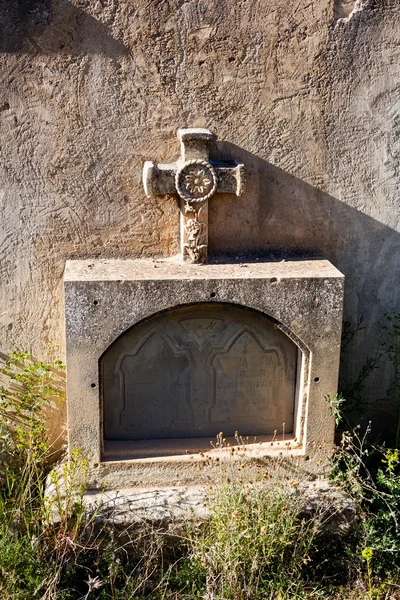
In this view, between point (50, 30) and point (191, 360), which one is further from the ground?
point (50, 30)

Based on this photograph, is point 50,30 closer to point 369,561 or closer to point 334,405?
point 334,405

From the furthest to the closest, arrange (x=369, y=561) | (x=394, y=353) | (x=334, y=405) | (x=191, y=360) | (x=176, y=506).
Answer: (x=394, y=353), (x=191, y=360), (x=334, y=405), (x=176, y=506), (x=369, y=561)

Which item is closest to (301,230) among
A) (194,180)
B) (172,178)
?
(194,180)

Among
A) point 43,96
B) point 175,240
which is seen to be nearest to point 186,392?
point 175,240

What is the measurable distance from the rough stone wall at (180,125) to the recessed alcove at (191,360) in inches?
10.4

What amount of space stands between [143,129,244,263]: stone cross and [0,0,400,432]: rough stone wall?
13cm

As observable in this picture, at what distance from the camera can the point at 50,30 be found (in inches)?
176

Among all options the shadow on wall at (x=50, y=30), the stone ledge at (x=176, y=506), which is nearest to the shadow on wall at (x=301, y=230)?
the shadow on wall at (x=50, y=30)

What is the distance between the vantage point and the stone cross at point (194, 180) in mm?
4613

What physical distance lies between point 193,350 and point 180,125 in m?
1.45

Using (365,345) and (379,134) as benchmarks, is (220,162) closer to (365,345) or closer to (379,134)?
(379,134)

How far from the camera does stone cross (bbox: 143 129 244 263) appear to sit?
461cm

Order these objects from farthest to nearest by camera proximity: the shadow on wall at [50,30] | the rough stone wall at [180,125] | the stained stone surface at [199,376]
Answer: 1. the stained stone surface at [199,376]
2. the rough stone wall at [180,125]
3. the shadow on wall at [50,30]

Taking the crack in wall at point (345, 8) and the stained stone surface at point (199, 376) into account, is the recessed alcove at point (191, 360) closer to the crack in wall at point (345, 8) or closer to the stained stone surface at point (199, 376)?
the stained stone surface at point (199, 376)
